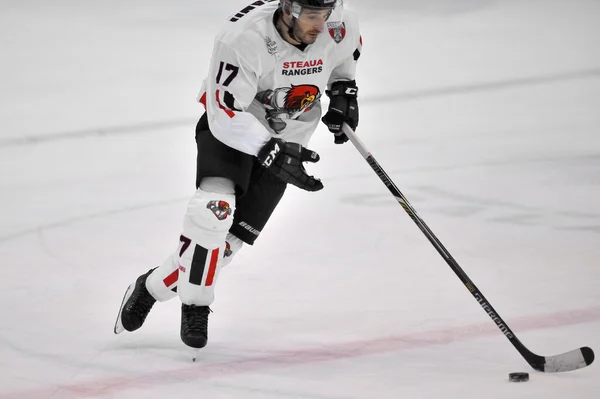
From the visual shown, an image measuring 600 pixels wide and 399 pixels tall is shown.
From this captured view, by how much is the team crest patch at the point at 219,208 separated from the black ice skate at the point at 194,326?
31 centimetres

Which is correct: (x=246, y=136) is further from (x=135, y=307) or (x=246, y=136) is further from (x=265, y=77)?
(x=135, y=307)

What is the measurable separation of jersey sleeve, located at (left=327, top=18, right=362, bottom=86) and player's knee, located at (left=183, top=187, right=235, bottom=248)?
26.4 inches

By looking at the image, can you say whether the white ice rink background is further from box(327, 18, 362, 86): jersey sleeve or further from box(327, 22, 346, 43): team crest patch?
box(327, 22, 346, 43): team crest patch

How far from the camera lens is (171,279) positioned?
3396mm

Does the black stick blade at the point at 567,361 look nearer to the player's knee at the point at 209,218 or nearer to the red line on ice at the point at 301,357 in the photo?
the red line on ice at the point at 301,357

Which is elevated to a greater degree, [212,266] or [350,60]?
[350,60]

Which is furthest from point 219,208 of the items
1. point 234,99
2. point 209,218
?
point 234,99

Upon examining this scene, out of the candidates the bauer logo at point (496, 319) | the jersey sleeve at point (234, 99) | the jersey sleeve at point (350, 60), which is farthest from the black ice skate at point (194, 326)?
the jersey sleeve at point (350, 60)

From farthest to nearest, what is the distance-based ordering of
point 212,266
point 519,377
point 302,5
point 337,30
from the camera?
point 337,30 → point 212,266 → point 302,5 → point 519,377

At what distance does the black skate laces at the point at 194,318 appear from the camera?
10.5 feet

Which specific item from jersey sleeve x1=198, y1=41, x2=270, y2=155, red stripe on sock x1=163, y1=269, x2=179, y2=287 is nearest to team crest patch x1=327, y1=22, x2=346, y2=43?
jersey sleeve x1=198, y1=41, x2=270, y2=155

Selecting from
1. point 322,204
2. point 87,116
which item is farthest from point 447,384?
point 87,116

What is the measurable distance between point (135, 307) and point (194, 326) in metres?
0.29

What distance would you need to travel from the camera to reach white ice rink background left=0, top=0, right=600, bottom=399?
318 cm
